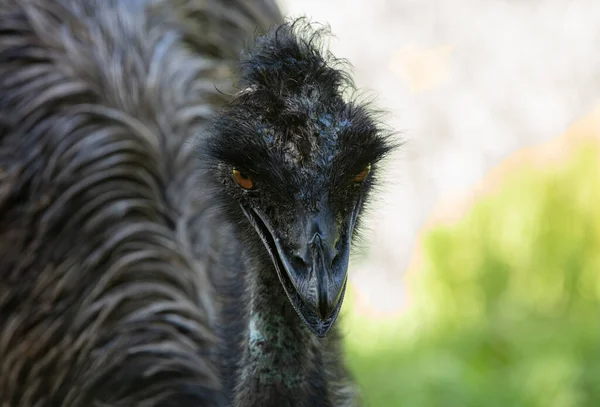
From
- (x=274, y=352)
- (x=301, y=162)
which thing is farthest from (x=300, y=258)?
(x=274, y=352)

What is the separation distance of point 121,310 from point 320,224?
1.16 m

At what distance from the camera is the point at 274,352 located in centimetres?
203

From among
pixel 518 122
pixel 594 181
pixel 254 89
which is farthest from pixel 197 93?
pixel 518 122

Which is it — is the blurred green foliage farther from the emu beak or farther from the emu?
the emu beak

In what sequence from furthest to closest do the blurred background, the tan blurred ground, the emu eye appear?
the tan blurred ground < the blurred background < the emu eye

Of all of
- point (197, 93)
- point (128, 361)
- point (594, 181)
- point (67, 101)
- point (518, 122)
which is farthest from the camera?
point (518, 122)

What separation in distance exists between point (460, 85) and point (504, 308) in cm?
146

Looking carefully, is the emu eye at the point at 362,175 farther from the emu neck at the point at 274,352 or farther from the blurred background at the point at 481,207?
the blurred background at the point at 481,207

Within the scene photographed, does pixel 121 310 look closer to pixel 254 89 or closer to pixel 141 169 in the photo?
pixel 141 169

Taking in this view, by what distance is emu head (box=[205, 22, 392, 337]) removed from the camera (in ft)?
5.90

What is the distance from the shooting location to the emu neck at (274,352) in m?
2.02

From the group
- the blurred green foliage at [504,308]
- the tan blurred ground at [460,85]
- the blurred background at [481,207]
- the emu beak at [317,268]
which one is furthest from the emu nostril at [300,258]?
the tan blurred ground at [460,85]

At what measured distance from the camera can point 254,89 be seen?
1.95m

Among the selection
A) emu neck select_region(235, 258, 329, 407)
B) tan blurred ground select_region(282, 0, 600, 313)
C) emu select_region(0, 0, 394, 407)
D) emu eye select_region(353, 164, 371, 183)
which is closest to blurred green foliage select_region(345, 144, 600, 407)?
tan blurred ground select_region(282, 0, 600, 313)
